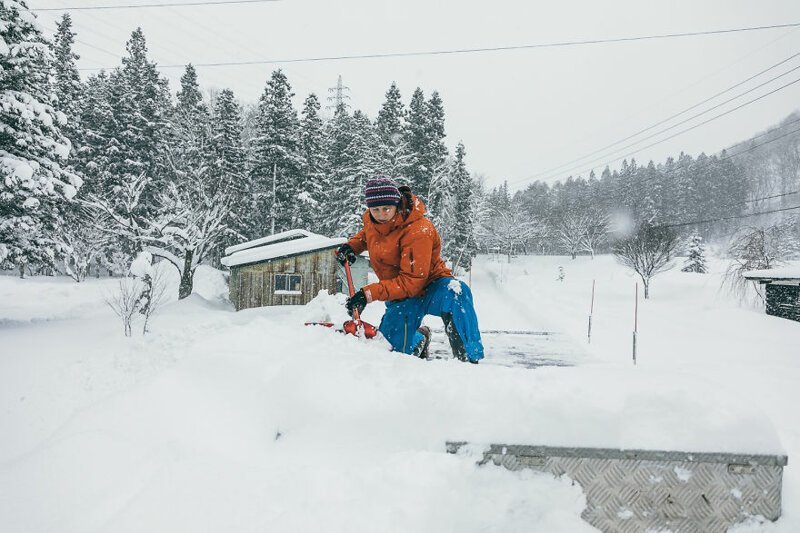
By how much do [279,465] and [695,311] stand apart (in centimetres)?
2147

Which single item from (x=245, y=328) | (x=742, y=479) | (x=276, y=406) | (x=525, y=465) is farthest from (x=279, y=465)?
(x=742, y=479)

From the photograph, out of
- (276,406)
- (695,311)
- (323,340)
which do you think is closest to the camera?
(276,406)

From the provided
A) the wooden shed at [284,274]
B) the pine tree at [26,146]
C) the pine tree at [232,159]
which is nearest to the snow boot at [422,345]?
the pine tree at [26,146]

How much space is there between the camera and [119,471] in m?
1.85

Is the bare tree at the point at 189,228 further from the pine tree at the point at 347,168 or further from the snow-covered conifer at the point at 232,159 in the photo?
the pine tree at the point at 347,168

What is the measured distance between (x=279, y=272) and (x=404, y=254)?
16663 millimetres

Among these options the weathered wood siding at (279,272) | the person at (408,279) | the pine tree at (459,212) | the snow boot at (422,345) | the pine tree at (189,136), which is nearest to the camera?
the person at (408,279)

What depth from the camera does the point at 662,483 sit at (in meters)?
1.82

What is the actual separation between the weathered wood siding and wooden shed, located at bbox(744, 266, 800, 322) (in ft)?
57.5

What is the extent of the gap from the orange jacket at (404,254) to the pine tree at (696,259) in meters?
41.3

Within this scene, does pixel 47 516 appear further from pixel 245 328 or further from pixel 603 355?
pixel 603 355

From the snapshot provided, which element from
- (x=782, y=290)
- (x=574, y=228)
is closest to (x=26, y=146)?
(x=782, y=290)

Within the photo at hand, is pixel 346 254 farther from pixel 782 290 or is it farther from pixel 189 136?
pixel 189 136

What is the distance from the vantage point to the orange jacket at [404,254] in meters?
3.26
